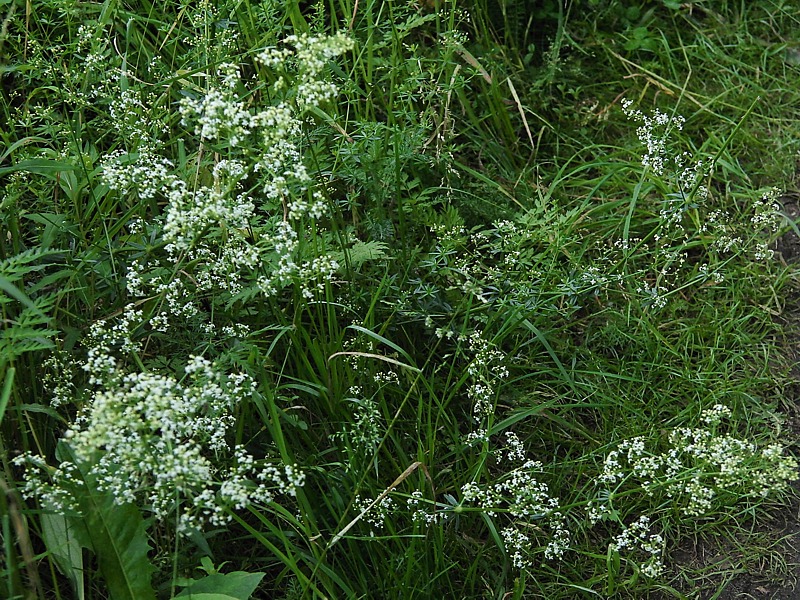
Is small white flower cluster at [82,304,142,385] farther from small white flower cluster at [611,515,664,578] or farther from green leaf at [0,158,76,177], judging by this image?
small white flower cluster at [611,515,664,578]

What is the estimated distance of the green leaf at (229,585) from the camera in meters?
2.24

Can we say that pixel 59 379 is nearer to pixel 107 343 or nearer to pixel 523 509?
pixel 107 343

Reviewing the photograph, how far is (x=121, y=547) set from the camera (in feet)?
7.29

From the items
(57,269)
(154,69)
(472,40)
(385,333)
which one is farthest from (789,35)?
(57,269)

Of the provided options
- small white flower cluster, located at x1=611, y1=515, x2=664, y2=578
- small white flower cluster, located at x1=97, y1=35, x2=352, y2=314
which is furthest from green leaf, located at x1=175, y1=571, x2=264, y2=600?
small white flower cluster, located at x1=611, y1=515, x2=664, y2=578

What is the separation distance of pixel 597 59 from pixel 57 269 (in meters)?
2.68

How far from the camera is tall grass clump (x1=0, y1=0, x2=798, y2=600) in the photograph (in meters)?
2.19

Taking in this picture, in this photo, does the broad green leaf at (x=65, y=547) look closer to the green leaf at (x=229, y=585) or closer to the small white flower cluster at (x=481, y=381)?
the green leaf at (x=229, y=585)

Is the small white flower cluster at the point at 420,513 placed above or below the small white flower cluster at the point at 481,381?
below

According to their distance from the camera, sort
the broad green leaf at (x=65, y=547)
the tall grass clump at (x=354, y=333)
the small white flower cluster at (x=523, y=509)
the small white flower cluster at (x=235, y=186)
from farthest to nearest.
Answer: the small white flower cluster at (x=523, y=509)
the broad green leaf at (x=65, y=547)
the tall grass clump at (x=354, y=333)
the small white flower cluster at (x=235, y=186)

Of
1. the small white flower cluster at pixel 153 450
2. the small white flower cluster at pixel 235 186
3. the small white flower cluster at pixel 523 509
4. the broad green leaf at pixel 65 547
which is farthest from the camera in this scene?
the small white flower cluster at pixel 523 509

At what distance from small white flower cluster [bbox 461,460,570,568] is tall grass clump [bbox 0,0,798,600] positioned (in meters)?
0.02

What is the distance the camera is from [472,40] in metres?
3.87

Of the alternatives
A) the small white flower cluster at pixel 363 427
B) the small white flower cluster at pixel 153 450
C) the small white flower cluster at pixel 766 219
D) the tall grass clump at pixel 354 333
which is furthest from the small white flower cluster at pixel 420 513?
the small white flower cluster at pixel 766 219
